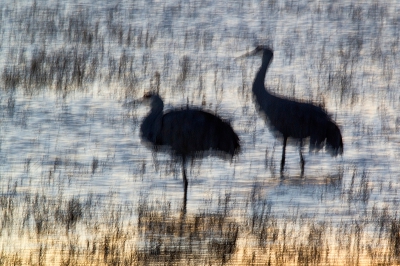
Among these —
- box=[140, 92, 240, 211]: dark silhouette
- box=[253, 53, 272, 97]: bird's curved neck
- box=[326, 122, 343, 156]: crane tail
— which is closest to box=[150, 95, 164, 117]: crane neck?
box=[140, 92, 240, 211]: dark silhouette

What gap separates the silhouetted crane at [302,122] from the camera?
6543mm

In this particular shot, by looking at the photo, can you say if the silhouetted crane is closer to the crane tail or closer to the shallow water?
the crane tail

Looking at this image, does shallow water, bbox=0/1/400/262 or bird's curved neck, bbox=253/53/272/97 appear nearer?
shallow water, bbox=0/1/400/262

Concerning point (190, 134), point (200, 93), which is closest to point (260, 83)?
point (200, 93)

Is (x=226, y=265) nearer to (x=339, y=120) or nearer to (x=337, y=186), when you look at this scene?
(x=337, y=186)

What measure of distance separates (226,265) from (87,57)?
12.0 ft

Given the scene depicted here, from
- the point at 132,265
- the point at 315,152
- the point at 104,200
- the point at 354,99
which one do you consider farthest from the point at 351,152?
the point at 132,265

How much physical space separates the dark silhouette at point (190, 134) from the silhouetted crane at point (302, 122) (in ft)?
1.64

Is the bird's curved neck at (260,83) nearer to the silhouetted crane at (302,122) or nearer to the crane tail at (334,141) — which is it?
the silhouetted crane at (302,122)

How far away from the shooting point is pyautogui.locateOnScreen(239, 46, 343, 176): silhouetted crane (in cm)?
654

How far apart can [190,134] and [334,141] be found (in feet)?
3.99

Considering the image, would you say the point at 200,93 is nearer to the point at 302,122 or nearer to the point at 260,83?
the point at 260,83

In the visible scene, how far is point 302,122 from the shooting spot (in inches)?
261

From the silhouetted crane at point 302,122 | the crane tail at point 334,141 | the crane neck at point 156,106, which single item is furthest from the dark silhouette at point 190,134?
the crane tail at point 334,141
